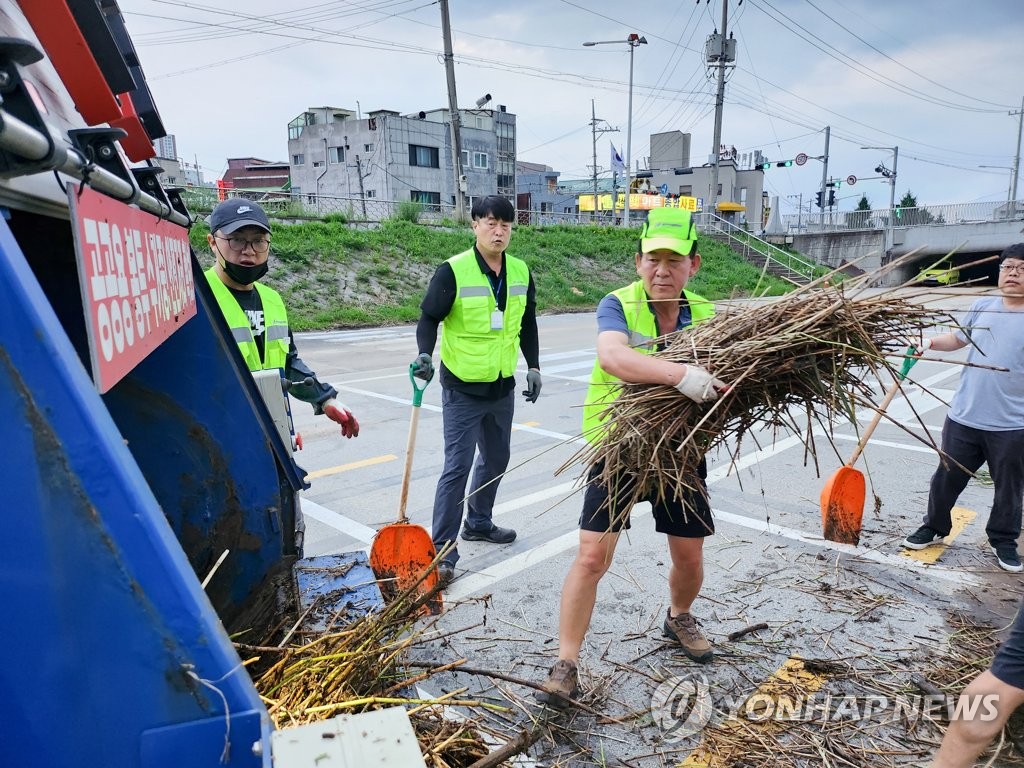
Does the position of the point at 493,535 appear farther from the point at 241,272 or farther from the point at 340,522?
the point at 241,272

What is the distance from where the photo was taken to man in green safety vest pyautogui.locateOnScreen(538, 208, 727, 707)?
2590 millimetres

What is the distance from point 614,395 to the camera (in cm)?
272

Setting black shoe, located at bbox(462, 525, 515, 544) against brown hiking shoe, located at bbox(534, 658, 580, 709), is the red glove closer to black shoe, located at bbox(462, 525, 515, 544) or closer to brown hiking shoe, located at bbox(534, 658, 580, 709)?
black shoe, located at bbox(462, 525, 515, 544)

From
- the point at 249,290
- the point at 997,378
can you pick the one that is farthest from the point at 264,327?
the point at 997,378

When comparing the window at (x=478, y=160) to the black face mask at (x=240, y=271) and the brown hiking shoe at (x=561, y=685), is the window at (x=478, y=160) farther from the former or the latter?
the brown hiking shoe at (x=561, y=685)

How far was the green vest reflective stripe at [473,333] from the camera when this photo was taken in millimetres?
3783

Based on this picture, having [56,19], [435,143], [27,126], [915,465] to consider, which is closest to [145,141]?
[56,19]

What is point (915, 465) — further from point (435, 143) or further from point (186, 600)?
point (435, 143)

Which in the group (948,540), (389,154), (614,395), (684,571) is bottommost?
(948,540)

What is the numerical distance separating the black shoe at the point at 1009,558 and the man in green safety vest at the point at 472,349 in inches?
118

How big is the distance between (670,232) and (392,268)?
17608 mm

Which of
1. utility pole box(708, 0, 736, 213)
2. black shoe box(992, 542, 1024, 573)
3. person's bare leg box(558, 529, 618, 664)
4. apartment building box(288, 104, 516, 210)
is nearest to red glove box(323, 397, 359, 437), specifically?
person's bare leg box(558, 529, 618, 664)

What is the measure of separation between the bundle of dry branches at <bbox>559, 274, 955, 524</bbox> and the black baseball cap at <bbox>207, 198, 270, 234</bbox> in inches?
70.5

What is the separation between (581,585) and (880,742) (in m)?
1.23
